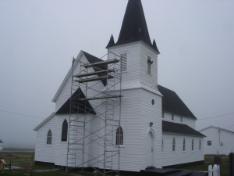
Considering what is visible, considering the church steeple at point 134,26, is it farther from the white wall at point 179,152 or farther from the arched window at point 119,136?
the white wall at point 179,152

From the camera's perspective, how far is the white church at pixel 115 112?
2334 cm

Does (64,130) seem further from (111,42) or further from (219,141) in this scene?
(219,141)

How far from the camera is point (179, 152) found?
3152cm

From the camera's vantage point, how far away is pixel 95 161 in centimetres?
2472

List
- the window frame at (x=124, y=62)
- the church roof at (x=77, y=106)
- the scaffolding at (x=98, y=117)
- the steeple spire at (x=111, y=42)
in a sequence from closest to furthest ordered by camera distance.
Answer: the scaffolding at (x=98, y=117), the window frame at (x=124, y=62), the church roof at (x=77, y=106), the steeple spire at (x=111, y=42)

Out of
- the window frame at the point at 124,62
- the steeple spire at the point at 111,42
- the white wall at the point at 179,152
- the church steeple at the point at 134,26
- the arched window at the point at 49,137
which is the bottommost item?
the white wall at the point at 179,152

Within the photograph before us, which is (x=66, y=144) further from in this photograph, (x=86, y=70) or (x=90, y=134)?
(x=86, y=70)

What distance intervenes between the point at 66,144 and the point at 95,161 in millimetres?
2723

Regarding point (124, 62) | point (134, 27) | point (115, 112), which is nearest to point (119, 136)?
point (115, 112)

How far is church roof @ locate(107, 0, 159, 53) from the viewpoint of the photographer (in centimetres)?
2519

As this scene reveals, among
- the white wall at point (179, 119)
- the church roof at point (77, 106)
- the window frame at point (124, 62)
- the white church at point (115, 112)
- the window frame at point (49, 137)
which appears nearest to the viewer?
the white church at point (115, 112)

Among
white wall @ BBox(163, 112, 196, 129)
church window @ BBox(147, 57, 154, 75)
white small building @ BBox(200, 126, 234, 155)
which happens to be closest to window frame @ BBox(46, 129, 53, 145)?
church window @ BBox(147, 57, 154, 75)

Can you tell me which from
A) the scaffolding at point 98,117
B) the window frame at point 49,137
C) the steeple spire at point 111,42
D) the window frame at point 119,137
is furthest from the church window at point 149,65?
the window frame at point 49,137

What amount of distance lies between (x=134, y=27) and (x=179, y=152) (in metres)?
14.0
